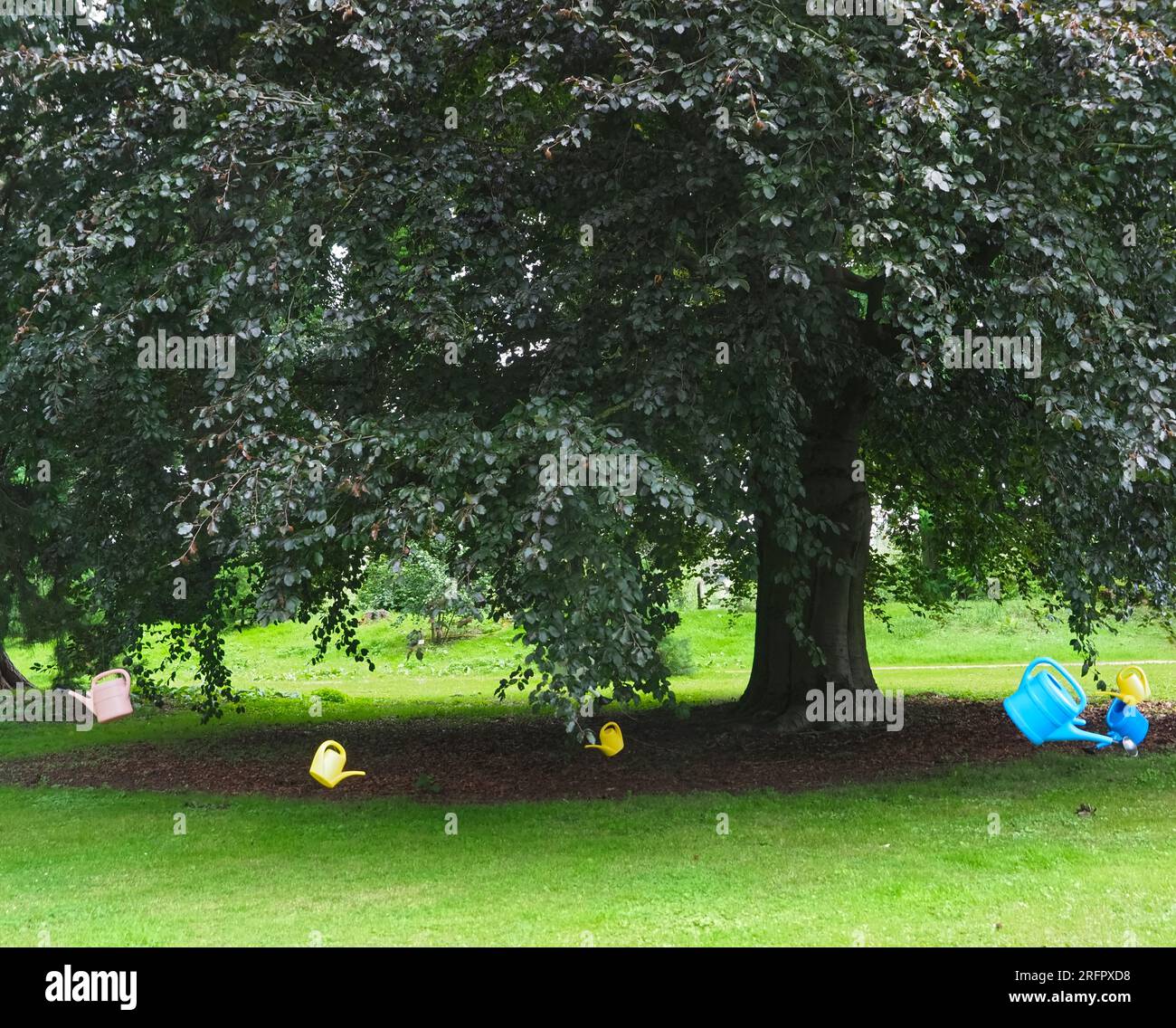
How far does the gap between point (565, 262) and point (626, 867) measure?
4.27 meters

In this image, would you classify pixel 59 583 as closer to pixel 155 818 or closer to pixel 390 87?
pixel 155 818

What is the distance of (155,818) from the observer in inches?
390

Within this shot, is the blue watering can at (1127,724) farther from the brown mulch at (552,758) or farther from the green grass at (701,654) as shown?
the green grass at (701,654)

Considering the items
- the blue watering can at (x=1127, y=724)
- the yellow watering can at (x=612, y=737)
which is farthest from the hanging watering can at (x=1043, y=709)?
the yellow watering can at (x=612, y=737)

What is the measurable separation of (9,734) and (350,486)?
1126 centimetres

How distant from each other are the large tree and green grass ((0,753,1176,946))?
132 cm

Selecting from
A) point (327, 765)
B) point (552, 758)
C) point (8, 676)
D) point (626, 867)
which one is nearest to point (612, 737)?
point (626, 867)

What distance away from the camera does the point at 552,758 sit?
12.1 metres

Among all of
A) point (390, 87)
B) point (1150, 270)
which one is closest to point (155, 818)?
point (390, 87)

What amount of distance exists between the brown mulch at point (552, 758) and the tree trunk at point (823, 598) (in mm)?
567

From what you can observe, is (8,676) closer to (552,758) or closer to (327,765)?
(552,758)

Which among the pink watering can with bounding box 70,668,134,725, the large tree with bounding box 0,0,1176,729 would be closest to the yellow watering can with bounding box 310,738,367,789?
the large tree with bounding box 0,0,1176,729

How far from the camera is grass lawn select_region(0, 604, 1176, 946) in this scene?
6.20 metres

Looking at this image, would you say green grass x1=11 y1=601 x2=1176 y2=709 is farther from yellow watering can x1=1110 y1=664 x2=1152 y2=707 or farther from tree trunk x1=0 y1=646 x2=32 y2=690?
yellow watering can x1=1110 y1=664 x2=1152 y2=707
